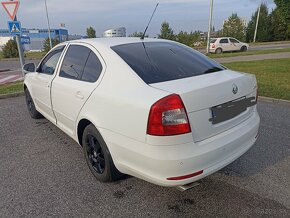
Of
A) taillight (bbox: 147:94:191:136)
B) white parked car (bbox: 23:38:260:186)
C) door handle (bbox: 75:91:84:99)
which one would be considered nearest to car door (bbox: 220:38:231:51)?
white parked car (bbox: 23:38:260:186)

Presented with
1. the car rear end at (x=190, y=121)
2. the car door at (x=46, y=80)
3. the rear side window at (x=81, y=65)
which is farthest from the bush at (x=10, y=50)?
the car rear end at (x=190, y=121)

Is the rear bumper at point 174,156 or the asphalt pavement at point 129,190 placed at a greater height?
the rear bumper at point 174,156

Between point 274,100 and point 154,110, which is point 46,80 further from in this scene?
point 274,100

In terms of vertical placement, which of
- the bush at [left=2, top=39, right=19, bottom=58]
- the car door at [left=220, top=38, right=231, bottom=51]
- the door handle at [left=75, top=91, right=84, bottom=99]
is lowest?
the bush at [left=2, top=39, right=19, bottom=58]

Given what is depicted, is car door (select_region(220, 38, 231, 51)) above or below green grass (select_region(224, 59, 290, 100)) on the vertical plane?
above

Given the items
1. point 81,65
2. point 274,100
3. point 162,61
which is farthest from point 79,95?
point 274,100

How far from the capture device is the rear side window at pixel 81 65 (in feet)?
9.76

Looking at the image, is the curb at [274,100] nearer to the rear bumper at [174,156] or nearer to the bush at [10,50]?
the rear bumper at [174,156]

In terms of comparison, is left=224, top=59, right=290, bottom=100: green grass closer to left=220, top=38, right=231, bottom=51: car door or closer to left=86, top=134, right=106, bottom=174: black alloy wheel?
left=86, top=134, right=106, bottom=174: black alloy wheel

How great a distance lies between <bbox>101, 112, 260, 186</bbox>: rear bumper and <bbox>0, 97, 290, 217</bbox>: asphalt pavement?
0.44m

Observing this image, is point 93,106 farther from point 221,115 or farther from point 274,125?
point 274,125

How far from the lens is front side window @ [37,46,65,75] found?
156 inches

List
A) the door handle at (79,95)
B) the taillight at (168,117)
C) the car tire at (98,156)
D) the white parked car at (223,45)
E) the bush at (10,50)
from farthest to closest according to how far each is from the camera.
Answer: the bush at (10,50), the white parked car at (223,45), the door handle at (79,95), the car tire at (98,156), the taillight at (168,117)

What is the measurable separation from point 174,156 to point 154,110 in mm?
426
